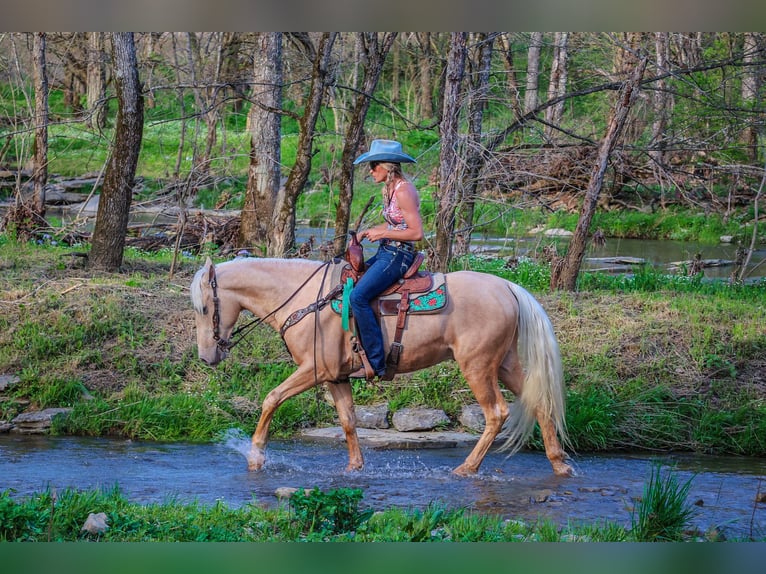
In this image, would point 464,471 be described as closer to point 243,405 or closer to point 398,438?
point 398,438

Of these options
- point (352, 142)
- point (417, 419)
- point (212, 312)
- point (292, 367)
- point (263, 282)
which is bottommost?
point (417, 419)

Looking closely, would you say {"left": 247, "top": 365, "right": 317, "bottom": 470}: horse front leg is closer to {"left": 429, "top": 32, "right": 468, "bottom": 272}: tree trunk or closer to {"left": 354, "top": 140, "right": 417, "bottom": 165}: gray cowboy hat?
{"left": 354, "top": 140, "right": 417, "bottom": 165}: gray cowboy hat

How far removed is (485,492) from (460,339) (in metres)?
1.34

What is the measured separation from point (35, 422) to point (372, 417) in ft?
11.6

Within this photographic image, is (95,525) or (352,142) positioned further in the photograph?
(352,142)

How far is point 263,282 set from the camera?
796 centimetres

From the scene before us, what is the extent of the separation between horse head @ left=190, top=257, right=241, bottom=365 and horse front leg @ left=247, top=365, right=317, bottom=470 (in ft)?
2.06

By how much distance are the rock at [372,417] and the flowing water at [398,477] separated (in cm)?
53

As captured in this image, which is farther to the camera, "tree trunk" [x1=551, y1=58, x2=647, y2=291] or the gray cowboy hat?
"tree trunk" [x1=551, y1=58, x2=647, y2=291]

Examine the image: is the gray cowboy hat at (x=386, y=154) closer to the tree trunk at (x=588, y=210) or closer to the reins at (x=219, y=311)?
the reins at (x=219, y=311)

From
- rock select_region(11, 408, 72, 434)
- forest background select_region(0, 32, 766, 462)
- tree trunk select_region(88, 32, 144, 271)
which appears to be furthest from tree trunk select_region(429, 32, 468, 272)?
rock select_region(11, 408, 72, 434)

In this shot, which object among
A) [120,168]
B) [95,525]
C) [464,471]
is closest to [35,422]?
[95,525]

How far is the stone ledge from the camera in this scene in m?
9.06
